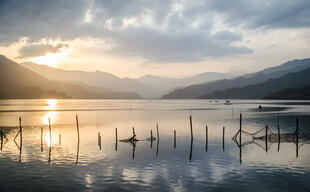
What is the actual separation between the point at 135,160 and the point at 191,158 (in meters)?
7.35

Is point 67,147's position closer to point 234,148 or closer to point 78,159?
point 78,159

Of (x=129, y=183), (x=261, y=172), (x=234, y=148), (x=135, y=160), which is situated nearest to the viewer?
(x=129, y=183)

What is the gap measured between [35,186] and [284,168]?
2555 cm

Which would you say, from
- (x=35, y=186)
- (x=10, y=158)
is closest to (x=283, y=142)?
(x=35, y=186)

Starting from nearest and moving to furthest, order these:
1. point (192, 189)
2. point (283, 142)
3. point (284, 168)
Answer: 1. point (192, 189)
2. point (284, 168)
3. point (283, 142)

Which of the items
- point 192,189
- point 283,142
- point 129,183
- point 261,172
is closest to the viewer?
point 192,189

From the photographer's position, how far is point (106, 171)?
26297mm

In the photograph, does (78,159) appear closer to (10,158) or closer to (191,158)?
(10,158)

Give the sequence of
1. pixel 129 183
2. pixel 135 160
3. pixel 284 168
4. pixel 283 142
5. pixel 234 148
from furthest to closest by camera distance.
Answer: pixel 283 142 < pixel 234 148 < pixel 135 160 < pixel 284 168 < pixel 129 183

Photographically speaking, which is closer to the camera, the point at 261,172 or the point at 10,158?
the point at 261,172

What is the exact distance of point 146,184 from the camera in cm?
2205

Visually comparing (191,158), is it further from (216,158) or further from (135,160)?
(135,160)

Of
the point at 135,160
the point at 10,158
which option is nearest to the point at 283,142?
the point at 135,160

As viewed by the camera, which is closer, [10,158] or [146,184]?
[146,184]
